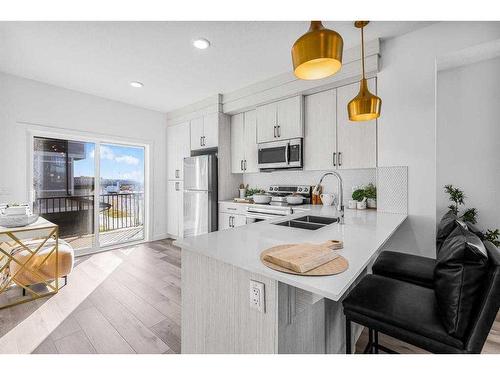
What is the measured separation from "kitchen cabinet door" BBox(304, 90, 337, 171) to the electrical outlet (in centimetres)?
221

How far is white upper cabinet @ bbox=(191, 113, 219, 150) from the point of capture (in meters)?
3.98

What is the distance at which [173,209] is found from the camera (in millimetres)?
4816

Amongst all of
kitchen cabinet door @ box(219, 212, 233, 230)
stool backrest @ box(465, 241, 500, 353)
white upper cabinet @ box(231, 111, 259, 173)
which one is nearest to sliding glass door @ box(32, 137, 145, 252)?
kitchen cabinet door @ box(219, 212, 233, 230)

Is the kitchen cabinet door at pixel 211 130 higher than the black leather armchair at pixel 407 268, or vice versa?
the kitchen cabinet door at pixel 211 130

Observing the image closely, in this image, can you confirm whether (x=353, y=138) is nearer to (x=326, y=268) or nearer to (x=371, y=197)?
(x=371, y=197)

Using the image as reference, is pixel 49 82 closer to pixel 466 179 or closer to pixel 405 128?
pixel 405 128

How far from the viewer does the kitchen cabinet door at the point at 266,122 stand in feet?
11.3

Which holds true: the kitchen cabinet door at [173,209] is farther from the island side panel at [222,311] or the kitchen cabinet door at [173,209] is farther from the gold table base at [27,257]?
the island side panel at [222,311]

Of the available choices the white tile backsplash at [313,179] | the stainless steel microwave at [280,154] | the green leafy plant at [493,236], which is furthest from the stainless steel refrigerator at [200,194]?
the green leafy plant at [493,236]

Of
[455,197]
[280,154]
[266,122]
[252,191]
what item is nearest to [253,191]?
[252,191]

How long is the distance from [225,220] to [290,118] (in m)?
1.83

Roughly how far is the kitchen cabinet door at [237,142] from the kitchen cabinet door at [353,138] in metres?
1.57
